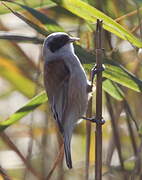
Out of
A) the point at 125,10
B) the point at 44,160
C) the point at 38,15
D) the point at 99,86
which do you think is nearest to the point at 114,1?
the point at 125,10

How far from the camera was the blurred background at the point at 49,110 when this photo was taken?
2.86 meters

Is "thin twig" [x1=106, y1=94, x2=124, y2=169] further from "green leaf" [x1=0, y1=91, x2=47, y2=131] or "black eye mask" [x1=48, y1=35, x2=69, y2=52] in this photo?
"green leaf" [x1=0, y1=91, x2=47, y2=131]

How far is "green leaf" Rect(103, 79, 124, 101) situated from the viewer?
8.49 feet

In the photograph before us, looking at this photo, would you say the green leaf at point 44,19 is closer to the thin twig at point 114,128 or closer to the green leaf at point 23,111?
the green leaf at point 23,111

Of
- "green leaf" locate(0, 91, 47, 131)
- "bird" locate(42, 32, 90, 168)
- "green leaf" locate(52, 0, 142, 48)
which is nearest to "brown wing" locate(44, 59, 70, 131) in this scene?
"bird" locate(42, 32, 90, 168)

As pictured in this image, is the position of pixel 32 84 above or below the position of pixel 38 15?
below

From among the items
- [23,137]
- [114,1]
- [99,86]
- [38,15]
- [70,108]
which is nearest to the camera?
[99,86]

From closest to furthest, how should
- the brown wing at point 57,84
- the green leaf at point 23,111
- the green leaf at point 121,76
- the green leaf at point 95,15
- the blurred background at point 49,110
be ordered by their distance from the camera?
the green leaf at point 95,15
the green leaf at point 121,76
the green leaf at point 23,111
the brown wing at point 57,84
the blurred background at point 49,110

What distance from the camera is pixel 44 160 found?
126 inches

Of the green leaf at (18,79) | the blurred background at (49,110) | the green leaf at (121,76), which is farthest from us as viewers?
the green leaf at (18,79)

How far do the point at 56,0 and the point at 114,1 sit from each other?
71 cm

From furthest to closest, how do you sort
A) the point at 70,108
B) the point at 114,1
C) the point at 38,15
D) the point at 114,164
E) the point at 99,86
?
the point at 114,164
the point at 114,1
the point at 70,108
the point at 38,15
the point at 99,86

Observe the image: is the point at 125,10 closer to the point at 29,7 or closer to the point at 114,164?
the point at 29,7

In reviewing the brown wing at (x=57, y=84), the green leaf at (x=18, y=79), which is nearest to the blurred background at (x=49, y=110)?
the green leaf at (x=18, y=79)
